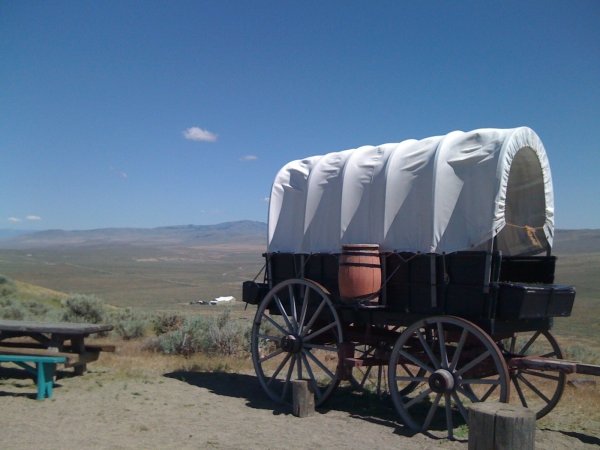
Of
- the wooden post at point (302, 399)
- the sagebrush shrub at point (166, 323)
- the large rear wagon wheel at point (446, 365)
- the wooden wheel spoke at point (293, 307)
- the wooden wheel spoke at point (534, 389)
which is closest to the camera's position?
the large rear wagon wheel at point (446, 365)

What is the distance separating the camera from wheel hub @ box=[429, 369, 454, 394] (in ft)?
19.4

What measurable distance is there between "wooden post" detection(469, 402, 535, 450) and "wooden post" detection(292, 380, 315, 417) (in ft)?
12.7

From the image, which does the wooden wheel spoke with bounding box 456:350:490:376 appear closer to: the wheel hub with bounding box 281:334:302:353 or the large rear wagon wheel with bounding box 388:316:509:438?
the large rear wagon wheel with bounding box 388:316:509:438

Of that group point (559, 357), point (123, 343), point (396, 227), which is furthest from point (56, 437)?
point (123, 343)

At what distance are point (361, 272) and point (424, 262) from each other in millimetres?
677

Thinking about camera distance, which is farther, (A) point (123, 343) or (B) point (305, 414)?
(A) point (123, 343)

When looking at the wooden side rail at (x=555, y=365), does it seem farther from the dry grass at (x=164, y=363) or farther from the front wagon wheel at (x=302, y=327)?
the dry grass at (x=164, y=363)

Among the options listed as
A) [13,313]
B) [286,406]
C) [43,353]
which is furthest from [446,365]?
[13,313]

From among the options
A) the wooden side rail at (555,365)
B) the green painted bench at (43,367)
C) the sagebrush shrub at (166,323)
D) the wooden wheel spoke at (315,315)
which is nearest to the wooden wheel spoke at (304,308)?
the wooden wheel spoke at (315,315)

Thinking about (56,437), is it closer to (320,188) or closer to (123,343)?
(320,188)

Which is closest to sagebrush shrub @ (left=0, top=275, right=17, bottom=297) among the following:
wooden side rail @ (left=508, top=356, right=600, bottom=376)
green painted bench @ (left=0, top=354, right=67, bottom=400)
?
green painted bench @ (left=0, top=354, right=67, bottom=400)

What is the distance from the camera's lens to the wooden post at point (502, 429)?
3006 millimetres

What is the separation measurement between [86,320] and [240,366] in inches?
246

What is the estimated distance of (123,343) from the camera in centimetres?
1298
